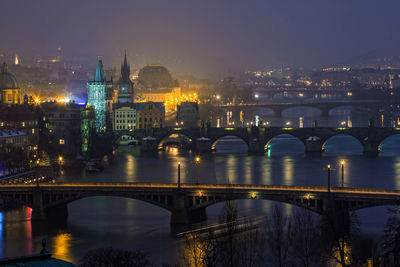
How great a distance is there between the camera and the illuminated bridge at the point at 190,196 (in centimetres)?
2814

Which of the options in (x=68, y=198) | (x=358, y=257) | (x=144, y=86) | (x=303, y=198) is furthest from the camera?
(x=144, y=86)

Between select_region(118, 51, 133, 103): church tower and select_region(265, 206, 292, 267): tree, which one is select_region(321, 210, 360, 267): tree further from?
select_region(118, 51, 133, 103): church tower

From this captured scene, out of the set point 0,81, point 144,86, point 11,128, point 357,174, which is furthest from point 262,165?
point 144,86

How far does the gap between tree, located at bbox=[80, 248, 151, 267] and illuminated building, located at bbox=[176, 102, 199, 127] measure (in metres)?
52.7

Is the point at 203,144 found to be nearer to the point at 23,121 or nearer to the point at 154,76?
the point at 23,121

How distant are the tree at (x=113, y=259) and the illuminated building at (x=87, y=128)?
3011 cm

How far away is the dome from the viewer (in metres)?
124

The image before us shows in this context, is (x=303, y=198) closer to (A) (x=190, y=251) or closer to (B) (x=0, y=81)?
(A) (x=190, y=251)

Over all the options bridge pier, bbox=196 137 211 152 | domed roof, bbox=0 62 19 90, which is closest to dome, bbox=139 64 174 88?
domed roof, bbox=0 62 19 90

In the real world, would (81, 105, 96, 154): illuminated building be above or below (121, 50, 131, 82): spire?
below

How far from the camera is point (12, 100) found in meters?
64.2

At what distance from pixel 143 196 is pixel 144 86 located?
8773 cm

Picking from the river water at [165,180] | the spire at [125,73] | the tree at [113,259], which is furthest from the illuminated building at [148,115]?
the tree at [113,259]

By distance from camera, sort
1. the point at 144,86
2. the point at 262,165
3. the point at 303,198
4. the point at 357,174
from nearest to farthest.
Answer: the point at 303,198 < the point at 357,174 < the point at 262,165 < the point at 144,86
